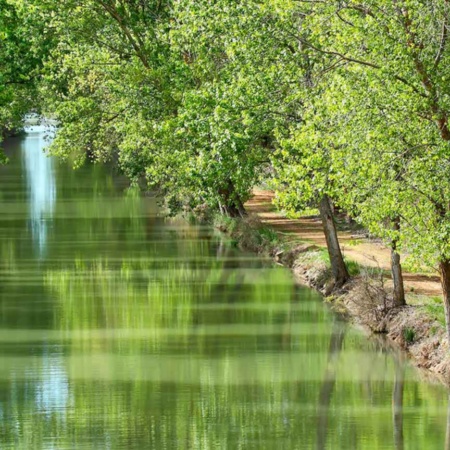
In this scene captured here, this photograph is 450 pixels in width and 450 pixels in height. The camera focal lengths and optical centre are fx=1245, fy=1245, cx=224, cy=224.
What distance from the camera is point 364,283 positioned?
30.1m

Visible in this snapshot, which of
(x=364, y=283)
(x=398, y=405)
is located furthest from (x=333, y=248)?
(x=398, y=405)

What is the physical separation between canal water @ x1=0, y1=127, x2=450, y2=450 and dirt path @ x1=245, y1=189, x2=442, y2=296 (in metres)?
2.28

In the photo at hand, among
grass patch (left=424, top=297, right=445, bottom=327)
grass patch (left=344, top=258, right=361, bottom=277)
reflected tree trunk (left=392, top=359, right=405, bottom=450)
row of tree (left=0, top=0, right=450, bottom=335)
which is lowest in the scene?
reflected tree trunk (left=392, top=359, right=405, bottom=450)

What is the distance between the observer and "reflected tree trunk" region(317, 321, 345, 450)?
21.5 m

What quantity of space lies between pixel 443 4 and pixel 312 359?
10.1 meters

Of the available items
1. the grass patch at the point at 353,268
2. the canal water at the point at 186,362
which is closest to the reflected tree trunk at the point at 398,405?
the canal water at the point at 186,362

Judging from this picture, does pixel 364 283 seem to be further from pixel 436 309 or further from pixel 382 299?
pixel 436 309

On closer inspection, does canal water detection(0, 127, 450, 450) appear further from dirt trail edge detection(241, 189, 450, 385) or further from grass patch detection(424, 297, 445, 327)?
grass patch detection(424, 297, 445, 327)

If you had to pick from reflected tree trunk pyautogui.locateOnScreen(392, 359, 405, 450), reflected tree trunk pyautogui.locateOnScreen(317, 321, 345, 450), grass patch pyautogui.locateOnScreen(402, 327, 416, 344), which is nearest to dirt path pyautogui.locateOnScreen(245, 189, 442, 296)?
reflected tree trunk pyautogui.locateOnScreen(317, 321, 345, 450)

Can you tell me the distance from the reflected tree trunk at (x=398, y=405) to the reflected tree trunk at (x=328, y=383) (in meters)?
1.22

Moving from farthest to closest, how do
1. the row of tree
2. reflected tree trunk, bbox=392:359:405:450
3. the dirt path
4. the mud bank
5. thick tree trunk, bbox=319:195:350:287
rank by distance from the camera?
Answer: thick tree trunk, bbox=319:195:350:287 < the dirt path < the mud bank < the row of tree < reflected tree trunk, bbox=392:359:405:450

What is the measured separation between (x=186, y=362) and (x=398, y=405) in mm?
5451

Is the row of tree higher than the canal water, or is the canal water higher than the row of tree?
the row of tree

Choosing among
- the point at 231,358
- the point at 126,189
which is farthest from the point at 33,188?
the point at 231,358
